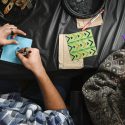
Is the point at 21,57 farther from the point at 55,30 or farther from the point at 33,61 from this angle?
the point at 55,30

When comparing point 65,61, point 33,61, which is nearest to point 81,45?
point 65,61

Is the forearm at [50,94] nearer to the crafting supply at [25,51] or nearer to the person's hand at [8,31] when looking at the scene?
the crafting supply at [25,51]

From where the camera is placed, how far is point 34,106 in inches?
52.7

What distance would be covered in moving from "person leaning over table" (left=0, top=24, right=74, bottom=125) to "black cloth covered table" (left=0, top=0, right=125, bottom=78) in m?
0.05

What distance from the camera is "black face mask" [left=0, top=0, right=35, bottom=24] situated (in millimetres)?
1354

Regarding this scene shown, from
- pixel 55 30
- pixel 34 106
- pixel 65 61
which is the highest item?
pixel 55 30

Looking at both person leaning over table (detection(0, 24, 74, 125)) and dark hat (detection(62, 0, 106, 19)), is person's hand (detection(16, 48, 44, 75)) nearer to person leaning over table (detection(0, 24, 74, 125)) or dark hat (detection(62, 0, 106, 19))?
person leaning over table (detection(0, 24, 74, 125))

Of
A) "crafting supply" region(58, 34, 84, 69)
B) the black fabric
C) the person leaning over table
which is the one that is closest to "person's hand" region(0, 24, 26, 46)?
the person leaning over table

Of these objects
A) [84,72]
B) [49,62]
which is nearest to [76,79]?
[84,72]

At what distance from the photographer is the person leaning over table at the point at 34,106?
1263 millimetres

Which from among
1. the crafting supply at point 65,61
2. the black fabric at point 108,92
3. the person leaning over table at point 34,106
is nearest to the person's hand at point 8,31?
the person leaning over table at point 34,106

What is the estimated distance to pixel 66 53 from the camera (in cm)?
133

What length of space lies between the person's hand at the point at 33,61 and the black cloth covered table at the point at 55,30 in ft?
0.12

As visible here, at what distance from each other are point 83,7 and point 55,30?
0.56 ft
